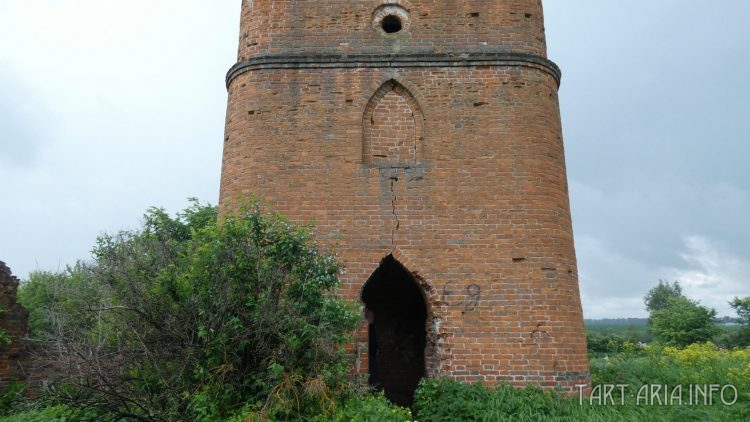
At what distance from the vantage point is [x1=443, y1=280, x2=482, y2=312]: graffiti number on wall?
7.39 metres

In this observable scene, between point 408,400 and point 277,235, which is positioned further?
point 408,400

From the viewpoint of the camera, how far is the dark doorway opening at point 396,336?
36.2ft

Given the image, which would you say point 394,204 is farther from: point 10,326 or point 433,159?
point 10,326

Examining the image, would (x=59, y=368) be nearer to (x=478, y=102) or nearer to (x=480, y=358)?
(x=480, y=358)

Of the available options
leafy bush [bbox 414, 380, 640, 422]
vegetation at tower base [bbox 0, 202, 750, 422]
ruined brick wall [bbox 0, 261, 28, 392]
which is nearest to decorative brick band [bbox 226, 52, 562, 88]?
vegetation at tower base [bbox 0, 202, 750, 422]

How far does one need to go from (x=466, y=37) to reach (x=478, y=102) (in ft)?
3.82

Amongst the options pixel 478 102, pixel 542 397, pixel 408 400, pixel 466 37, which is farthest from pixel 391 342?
pixel 466 37

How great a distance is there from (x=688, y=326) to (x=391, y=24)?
2575 centimetres

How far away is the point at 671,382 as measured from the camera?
339 inches

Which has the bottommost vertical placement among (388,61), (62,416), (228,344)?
(62,416)

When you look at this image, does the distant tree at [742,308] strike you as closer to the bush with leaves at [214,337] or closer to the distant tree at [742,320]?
the distant tree at [742,320]

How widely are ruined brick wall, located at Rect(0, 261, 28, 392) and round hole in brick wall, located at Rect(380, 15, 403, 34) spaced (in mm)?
8444

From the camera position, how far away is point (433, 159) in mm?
8000

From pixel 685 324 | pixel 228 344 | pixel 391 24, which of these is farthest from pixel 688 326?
pixel 228 344
